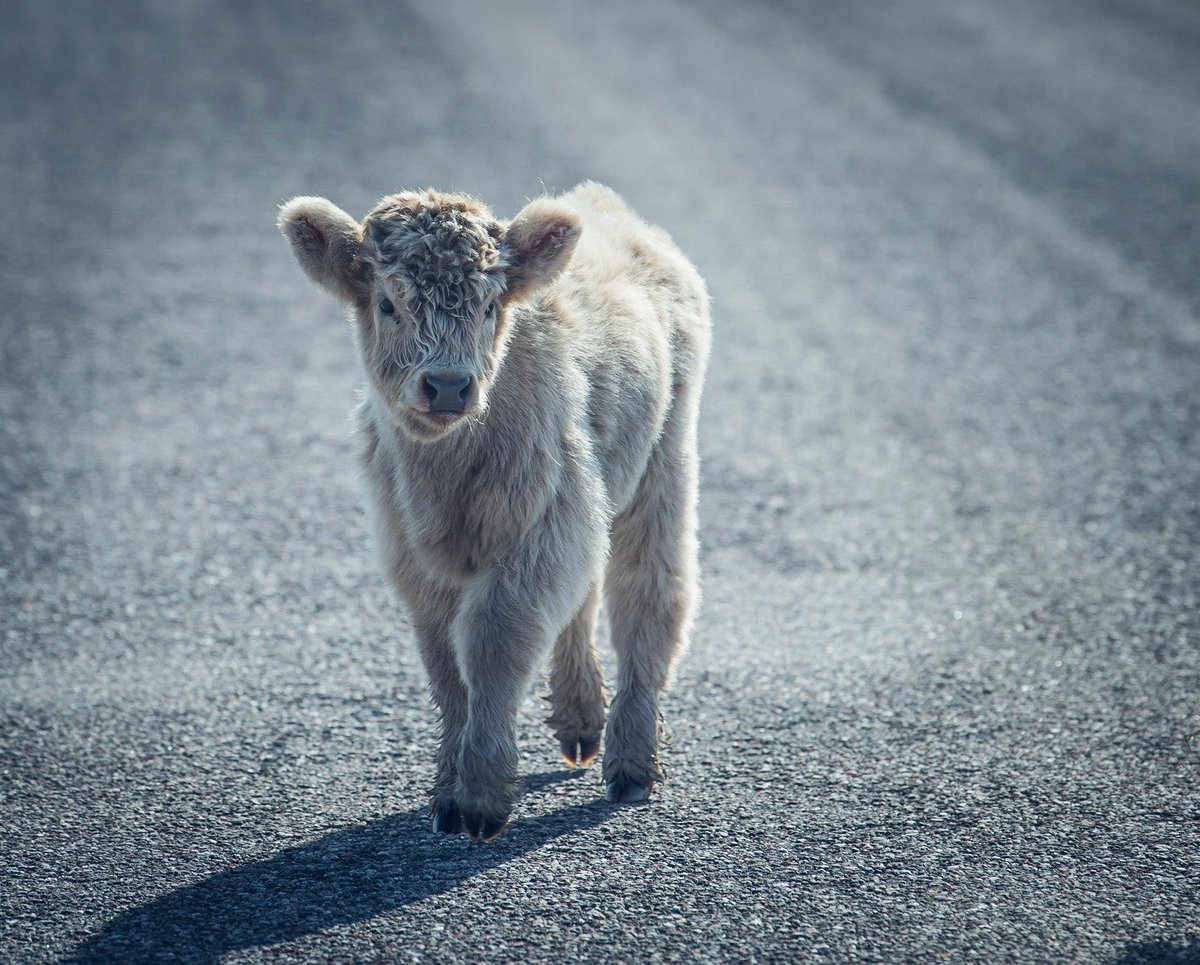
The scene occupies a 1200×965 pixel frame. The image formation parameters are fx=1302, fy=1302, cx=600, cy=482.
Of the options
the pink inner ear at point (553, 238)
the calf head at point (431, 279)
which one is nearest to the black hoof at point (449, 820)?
the calf head at point (431, 279)

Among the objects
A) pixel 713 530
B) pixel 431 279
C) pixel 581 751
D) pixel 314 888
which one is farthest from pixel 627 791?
pixel 713 530

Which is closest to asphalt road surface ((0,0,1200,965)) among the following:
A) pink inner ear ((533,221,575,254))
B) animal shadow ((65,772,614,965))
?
animal shadow ((65,772,614,965))

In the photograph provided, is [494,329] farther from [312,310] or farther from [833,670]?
[312,310]

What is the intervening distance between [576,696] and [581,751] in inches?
9.4

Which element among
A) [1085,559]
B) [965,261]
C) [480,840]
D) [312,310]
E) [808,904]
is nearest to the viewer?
[808,904]

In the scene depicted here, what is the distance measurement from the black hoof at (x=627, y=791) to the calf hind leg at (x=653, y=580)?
277 mm

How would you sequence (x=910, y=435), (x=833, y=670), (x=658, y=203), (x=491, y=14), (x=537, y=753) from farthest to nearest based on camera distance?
(x=491, y=14)
(x=658, y=203)
(x=910, y=435)
(x=833, y=670)
(x=537, y=753)

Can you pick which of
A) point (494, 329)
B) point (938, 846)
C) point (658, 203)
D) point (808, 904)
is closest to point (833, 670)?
point (938, 846)

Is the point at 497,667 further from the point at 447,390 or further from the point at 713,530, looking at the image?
the point at 713,530

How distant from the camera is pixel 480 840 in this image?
490 centimetres

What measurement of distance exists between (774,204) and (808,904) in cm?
1018

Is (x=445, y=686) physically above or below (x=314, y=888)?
above

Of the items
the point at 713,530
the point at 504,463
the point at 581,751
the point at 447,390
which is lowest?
the point at 581,751

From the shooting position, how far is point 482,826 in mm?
4863
